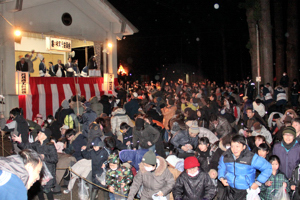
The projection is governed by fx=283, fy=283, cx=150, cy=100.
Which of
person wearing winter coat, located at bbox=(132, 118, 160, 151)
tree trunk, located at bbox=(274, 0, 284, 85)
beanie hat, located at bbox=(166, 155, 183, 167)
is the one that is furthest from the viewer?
tree trunk, located at bbox=(274, 0, 284, 85)

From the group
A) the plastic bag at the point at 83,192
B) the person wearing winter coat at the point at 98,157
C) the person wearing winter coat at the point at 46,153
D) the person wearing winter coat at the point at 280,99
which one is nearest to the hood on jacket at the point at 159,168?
the person wearing winter coat at the point at 98,157

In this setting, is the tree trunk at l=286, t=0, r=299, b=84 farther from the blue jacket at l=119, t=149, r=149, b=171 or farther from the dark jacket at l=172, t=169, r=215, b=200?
the dark jacket at l=172, t=169, r=215, b=200

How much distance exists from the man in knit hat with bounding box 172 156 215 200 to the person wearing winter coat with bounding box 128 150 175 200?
247 mm

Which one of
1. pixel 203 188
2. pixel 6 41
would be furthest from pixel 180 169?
pixel 6 41

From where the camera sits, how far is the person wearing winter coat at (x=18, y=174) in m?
2.26

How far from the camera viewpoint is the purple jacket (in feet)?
17.4

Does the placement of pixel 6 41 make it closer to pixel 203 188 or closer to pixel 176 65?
pixel 203 188

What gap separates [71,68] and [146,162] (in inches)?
516

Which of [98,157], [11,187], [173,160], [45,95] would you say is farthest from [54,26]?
[11,187]

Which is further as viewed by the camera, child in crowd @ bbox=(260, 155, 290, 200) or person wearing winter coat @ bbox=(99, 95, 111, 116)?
person wearing winter coat @ bbox=(99, 95, 111, 116)

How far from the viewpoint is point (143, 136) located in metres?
6.89

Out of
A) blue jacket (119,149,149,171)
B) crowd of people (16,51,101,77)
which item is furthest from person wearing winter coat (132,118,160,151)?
crowd of people (16,51,101,77)

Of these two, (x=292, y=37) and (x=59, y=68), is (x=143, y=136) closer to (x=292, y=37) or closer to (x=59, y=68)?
(x=59, y=68)

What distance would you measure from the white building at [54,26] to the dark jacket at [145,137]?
814 centimetres
